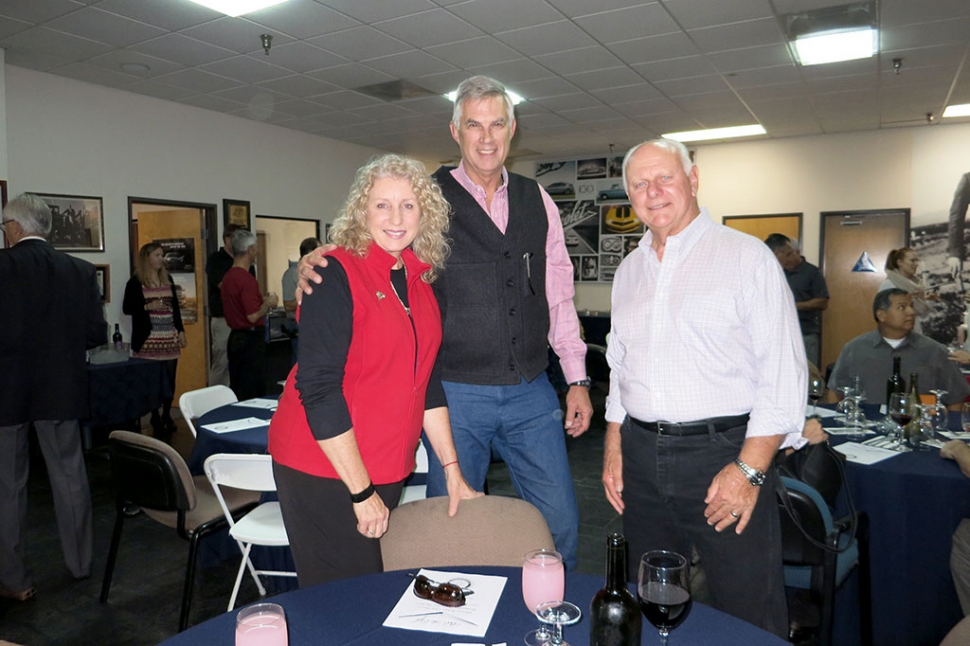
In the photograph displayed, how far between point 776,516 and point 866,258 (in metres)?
8.36

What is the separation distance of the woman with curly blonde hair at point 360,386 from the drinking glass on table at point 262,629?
60 centimetres

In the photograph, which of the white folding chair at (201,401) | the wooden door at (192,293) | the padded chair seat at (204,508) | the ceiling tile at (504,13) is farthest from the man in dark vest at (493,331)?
the wooden door at (192,293)

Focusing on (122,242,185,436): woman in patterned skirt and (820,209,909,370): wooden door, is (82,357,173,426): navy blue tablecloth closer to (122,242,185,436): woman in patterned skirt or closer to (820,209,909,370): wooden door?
(122,242,185,436): woman in patterned skirt

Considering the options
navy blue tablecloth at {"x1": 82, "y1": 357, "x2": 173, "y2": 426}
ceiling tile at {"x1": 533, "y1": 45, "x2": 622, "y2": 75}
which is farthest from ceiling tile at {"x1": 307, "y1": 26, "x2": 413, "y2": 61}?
navy blue tablecloth at {"x1": 82, "y1": 357, "x2": 173, "y2": 426}

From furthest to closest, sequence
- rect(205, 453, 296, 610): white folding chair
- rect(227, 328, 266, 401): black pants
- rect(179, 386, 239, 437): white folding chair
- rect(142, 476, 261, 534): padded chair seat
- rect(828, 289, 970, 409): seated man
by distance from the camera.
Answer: rect(227, 328, 266, 401): black pants < rect(179, 386, 239, 437): white folding chair < rect(828, 289, 970, 409): seated man < rect(142, 476, 261, 534): padded chair seat < rect(205, 453, 296, 610): white folding chair

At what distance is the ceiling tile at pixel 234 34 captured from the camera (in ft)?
15.7

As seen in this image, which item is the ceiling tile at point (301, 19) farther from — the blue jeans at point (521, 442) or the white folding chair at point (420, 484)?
the blue jeans at point (521, 442)

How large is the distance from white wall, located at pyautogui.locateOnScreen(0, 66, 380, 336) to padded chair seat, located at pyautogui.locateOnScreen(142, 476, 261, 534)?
3.70 meters

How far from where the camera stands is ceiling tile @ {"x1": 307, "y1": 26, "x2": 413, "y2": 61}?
16.4 ft

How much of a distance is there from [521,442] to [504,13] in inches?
139

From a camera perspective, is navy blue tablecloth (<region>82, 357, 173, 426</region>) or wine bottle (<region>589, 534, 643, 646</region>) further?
navy blue tablecloth (<region>82, 357, 173, 426</region>)

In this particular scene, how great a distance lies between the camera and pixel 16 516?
3.14m

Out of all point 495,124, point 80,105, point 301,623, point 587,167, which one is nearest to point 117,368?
point 80,105

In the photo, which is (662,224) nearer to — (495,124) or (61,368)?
(495,124)
